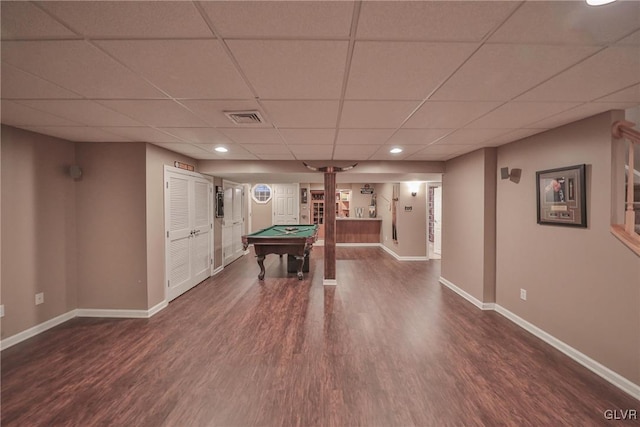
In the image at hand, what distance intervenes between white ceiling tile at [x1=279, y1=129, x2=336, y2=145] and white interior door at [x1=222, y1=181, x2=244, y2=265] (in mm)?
3329

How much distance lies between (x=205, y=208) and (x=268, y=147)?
7.07 ft

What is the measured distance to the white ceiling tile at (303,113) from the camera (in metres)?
1.99

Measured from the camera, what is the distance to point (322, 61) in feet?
4.58

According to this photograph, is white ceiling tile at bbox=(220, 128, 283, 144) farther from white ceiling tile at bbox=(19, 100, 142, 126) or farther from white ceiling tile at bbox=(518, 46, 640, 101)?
white ceiling tile at bbox=(518, 46, 640, 101)

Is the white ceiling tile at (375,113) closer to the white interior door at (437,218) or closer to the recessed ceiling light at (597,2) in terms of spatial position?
the recessed ceiling light at (597,2)

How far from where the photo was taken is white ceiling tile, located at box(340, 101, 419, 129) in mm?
1988

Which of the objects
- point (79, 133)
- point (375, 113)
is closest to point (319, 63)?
point (375, 113)

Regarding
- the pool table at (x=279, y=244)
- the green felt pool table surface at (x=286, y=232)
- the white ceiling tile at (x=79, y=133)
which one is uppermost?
the white ceiling tile at (x=79, y=133)

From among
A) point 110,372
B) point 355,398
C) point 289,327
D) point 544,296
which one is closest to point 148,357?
point 110,372

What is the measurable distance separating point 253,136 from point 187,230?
226cm

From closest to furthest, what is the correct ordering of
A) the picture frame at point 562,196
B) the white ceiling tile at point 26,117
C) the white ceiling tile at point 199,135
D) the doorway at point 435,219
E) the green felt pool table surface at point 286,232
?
the white ceiling tile at point 26,117, the picture frame at point 562,196, the white ceiling tile at point 199,135, the green felt pool table surface at point 286,232, the doorway at point 435,219

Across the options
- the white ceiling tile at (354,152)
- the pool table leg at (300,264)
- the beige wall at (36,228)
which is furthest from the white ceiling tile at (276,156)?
the beige wall at (36,228)

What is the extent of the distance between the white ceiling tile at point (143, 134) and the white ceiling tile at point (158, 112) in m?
0.31

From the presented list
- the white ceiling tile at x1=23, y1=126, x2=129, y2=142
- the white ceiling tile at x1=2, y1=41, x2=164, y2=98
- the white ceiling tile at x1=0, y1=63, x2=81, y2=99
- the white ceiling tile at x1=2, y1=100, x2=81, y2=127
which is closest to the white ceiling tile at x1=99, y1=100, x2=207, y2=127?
the white ceiling tile at x1=2, y1=41, x2=164, y2=98
